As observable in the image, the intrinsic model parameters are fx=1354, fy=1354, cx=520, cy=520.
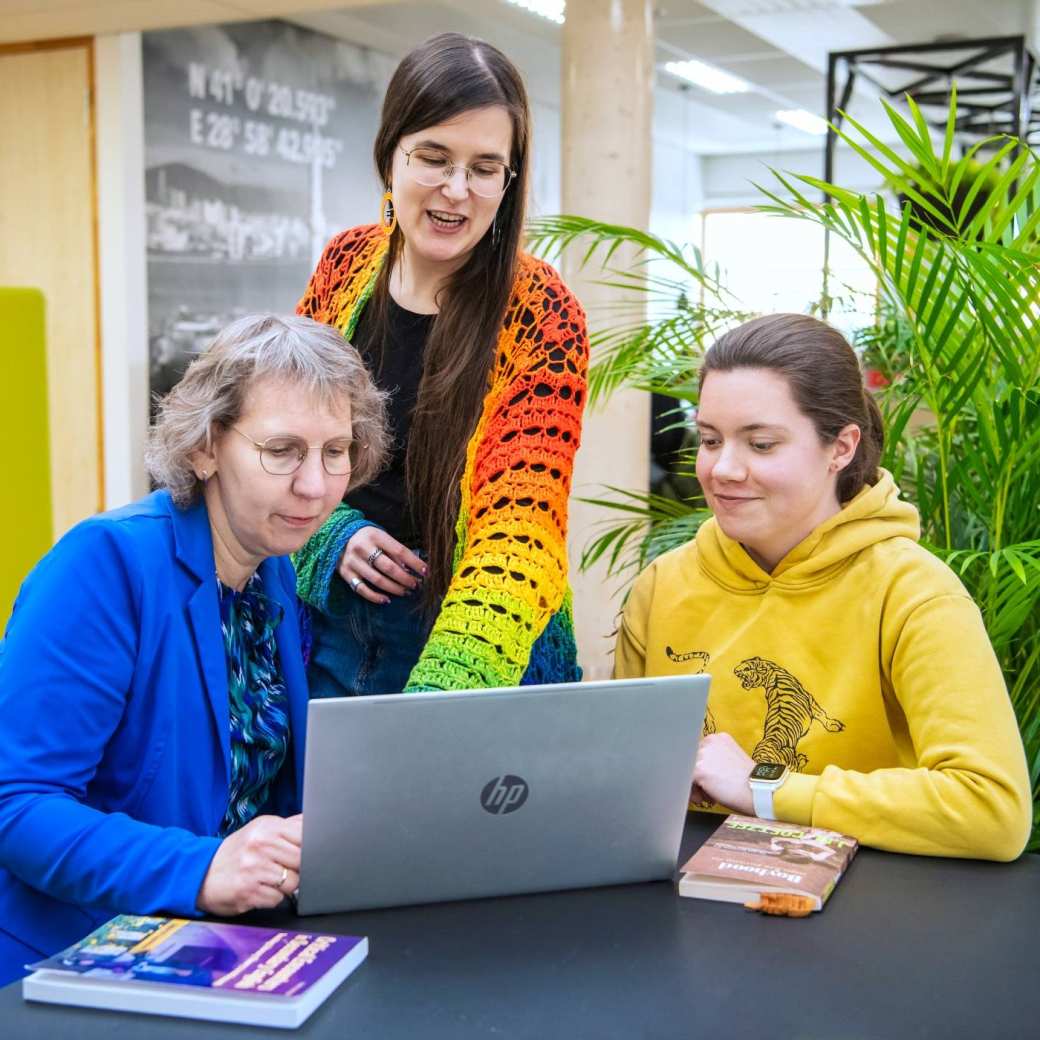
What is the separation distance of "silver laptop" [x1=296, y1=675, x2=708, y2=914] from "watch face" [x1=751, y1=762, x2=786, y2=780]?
0.74 ft

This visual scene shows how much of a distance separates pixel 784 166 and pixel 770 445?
12261 millimetres

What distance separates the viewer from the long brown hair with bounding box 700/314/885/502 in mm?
1654

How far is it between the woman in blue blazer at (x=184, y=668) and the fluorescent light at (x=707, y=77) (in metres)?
7.97

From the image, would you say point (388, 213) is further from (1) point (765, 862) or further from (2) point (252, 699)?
(1) point (765, 862)

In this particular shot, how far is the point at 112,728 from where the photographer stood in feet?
4.09

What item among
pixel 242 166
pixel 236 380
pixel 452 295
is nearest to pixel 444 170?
pixel 452 295

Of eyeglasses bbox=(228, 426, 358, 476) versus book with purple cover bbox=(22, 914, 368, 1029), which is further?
eyeglasses bbox=(228, 426, 358, 476)

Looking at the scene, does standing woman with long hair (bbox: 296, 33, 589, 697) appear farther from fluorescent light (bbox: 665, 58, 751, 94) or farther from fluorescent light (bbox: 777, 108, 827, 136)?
fluorescent light (bbox: 777, 108, 827, 136)

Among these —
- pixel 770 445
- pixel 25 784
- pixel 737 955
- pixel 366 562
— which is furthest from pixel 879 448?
pixel 25 784

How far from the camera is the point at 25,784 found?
1.19 m

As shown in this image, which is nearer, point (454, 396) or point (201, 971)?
point (201, 971)

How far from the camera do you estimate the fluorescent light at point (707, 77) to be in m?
8.92

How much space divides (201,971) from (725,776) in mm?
630

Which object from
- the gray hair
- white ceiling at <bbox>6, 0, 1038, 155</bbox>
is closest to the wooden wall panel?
white ceiling at <bbox>6, 0, 1038, 155</bbox>
